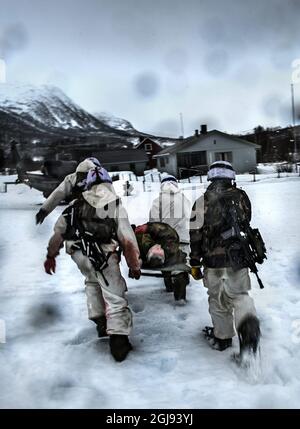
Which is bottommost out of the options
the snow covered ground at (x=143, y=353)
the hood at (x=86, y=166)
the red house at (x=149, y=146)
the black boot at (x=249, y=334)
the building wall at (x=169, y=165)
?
the snow covered ground at (x=143, y=353)

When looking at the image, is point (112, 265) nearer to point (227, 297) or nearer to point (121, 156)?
point (227, 297)

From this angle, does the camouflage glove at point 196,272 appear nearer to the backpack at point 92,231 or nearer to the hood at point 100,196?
the backpack at point 92,231

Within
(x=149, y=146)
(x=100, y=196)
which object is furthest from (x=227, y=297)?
(x=149, y=146)

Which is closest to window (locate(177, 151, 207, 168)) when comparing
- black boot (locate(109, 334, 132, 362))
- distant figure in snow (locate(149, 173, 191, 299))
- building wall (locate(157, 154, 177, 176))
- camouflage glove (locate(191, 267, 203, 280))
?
building wall (locate(157, 154, 177, 176))

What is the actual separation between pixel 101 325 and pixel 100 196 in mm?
1372

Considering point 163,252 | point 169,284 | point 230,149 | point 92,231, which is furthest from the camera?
point 230,149

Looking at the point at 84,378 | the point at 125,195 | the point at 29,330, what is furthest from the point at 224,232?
the point at 125,195

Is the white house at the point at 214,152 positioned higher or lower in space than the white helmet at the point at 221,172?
higher

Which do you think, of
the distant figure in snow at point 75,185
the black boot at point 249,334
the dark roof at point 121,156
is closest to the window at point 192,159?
the dark roof at point 121,156

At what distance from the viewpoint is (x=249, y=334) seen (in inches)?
130

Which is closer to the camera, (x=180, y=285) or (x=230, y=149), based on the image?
(x=180, y=285)

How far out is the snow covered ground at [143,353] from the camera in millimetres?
2934

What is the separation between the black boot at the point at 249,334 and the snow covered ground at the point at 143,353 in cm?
18

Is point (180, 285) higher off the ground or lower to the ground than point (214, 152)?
lower
